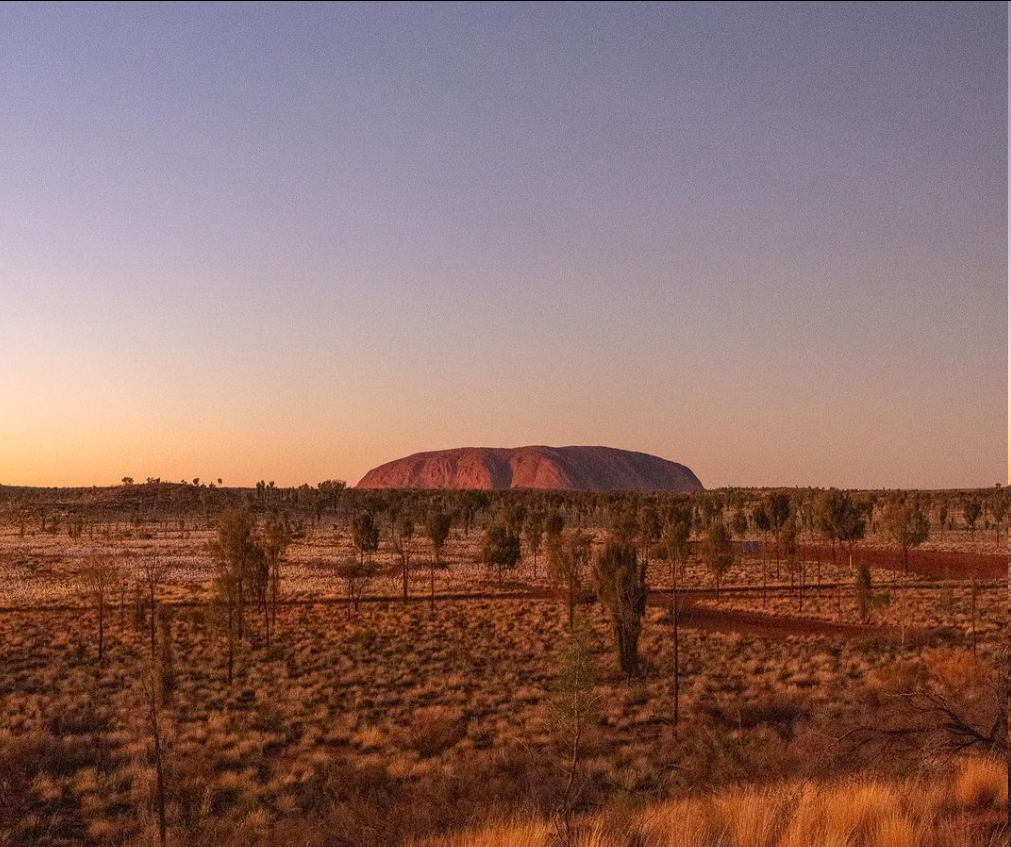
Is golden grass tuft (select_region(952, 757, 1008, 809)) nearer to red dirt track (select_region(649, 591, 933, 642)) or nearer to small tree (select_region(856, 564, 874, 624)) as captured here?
red dirt track (select_region(649, 591, 933, 642))

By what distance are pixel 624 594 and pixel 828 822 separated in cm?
2572

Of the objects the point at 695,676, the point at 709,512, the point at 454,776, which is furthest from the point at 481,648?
the point at 709,512

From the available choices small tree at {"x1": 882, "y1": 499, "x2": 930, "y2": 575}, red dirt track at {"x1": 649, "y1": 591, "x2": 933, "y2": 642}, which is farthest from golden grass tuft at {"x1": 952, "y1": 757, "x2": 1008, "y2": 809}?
small tree at {"x1": 882, "y1": 499, "x2": 930, "y2": 575}

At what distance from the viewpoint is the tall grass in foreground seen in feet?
26.6

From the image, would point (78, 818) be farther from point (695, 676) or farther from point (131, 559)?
point (131, 559)

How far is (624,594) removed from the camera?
33.9m

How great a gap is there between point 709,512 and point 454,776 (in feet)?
275

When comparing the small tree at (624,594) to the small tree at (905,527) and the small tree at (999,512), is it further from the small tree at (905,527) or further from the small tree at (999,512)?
the small tree at (999,512)

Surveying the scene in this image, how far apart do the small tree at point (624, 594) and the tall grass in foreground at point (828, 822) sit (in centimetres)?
2057

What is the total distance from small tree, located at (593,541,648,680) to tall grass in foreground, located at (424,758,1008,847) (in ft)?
67.5

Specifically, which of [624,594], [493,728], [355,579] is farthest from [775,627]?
[355,579]

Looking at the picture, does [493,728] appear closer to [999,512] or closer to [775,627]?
[775,627]

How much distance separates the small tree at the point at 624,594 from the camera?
31.7 metres

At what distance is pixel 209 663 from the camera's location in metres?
34.6
